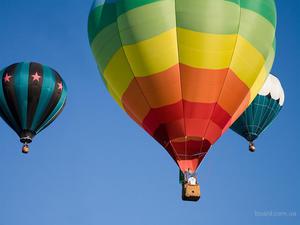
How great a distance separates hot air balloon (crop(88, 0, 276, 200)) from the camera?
12641 millimetres

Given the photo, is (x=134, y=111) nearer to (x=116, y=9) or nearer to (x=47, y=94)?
(x=116, y=9)

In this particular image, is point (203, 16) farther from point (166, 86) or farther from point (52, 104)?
point (52, 104)

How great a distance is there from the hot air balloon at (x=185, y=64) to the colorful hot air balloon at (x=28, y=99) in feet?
19.7

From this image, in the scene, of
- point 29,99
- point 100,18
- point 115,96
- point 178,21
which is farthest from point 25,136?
point 178,21

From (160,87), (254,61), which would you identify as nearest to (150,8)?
(160,87)

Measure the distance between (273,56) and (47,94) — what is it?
7077 millimetres

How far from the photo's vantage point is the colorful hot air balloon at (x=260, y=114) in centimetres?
1859

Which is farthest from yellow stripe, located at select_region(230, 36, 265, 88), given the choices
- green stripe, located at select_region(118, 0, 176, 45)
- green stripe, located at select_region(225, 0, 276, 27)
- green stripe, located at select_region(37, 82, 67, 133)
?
green stripe, located at select_region(37, 82, 67, 133)

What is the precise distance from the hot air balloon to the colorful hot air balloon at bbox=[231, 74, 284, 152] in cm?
542

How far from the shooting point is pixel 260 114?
18.7 meters

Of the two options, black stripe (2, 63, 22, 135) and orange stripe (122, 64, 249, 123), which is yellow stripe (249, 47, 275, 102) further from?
black stripe (2, 63, 22, 135)

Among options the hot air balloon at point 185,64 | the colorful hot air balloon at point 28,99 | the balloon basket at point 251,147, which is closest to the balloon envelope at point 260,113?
the balloon basket at point 251,147

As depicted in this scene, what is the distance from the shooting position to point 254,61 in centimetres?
1329

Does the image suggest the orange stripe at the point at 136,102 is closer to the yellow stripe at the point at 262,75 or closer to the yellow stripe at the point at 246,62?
the yellow stripe at the point at 246,62
